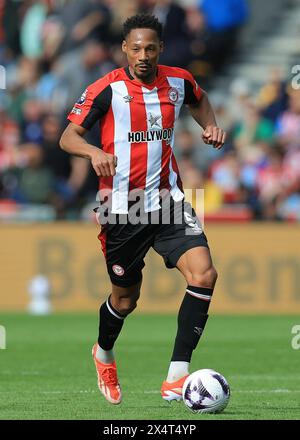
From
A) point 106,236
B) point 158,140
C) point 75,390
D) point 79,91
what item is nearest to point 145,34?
point 158,140

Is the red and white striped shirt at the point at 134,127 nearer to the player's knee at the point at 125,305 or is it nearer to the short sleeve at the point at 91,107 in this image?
the short sleeve at the point at 91,107

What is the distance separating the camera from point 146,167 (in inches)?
340

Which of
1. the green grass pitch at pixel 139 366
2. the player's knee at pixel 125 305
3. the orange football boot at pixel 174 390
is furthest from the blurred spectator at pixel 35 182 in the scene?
the orange football boot at pixel 174 390

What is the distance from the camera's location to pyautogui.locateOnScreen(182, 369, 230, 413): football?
7.92m

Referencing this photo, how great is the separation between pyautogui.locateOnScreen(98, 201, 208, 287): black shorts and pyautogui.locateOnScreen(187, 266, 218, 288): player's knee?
0.64 feet

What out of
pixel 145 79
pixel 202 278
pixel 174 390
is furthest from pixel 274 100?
pixel 174 390

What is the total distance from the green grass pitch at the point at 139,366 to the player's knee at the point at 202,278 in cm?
84

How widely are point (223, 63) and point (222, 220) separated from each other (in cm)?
536

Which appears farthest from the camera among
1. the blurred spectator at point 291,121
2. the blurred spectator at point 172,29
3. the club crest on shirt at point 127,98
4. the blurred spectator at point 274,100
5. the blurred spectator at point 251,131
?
the blurred spectator at point 172,29

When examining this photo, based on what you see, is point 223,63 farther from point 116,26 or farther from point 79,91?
point 79,91

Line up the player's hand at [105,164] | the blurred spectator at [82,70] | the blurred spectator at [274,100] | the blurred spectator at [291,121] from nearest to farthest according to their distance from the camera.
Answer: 1. the player's hand at [105,164]
2. the blurred spectator at [291,121]
3. the blurred spectator at [82,70]
4. the blurred spectator at [274,100]

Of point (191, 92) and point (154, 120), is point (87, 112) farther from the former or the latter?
point (191, 92)

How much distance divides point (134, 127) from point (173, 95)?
39cm

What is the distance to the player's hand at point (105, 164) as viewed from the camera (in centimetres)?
787
